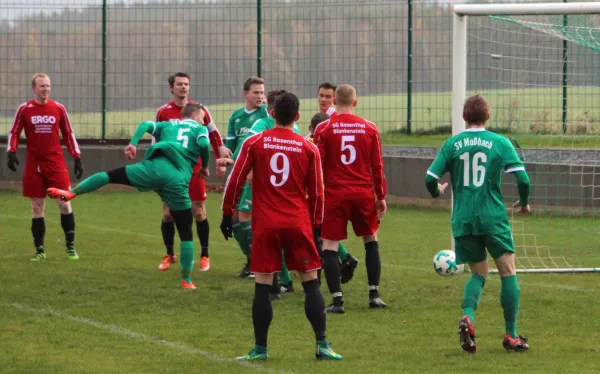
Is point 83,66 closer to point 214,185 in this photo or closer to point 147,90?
point 147,90

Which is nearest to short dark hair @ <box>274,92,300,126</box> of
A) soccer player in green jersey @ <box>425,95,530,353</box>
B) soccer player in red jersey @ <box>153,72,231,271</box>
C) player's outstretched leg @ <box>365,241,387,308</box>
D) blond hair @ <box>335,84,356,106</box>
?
soccer player in green jersey @ <box>425,95,530,353</box>

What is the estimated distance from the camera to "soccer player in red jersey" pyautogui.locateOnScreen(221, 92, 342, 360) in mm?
7652

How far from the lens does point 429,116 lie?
19.9 m

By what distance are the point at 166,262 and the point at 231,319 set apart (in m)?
3.03

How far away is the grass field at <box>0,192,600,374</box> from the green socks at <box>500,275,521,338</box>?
0.69ft

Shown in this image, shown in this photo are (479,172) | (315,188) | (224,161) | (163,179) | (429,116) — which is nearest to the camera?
(315,188)

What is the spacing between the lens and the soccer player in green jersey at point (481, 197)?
7906mm

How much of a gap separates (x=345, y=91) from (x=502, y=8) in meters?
2.58

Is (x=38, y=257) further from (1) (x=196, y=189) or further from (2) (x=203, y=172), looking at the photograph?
(2) (x=203, y=172)

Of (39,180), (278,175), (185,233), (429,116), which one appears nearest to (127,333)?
(278,175)

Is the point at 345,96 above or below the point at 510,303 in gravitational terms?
above

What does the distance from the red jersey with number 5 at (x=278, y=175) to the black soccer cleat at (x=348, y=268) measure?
2524 millimetres

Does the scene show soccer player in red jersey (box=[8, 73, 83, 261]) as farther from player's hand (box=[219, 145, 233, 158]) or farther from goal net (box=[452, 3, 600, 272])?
goal net (box=[452, 3, 600, 272])

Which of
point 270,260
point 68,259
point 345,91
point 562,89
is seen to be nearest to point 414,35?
point 562,89
